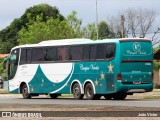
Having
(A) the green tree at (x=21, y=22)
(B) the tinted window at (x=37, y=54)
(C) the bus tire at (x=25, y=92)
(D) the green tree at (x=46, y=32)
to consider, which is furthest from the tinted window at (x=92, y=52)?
(A) the green tree at (x=21, y=22)

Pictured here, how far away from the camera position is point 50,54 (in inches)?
1550

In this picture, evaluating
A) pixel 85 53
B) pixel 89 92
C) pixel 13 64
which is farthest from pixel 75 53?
pixel 13 64

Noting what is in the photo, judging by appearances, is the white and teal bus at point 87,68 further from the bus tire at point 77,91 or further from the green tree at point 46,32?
the green tree at point 46,32

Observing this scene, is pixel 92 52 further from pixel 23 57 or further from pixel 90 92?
pixel 23 57

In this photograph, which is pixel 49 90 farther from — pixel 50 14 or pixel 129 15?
pixel 50 14

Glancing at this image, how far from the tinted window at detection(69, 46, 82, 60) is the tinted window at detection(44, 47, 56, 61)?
1.43m

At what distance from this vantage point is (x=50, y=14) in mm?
107812

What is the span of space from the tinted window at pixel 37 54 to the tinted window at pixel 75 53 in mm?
2628

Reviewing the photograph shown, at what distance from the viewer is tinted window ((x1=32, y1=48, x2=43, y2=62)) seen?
40037mm

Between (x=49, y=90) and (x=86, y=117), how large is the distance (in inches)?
719

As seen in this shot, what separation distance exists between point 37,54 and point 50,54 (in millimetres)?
1208

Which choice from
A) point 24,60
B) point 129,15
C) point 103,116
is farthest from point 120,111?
point 129,15

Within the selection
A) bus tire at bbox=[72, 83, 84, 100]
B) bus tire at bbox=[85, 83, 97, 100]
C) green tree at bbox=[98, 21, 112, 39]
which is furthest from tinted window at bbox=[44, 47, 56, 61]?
green tree at bbox=[98, 21, 112, 39]

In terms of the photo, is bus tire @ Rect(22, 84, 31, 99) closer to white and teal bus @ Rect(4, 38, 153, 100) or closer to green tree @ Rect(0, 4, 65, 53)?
white and teal bus @ Rect(4, 38, 153, 100)
